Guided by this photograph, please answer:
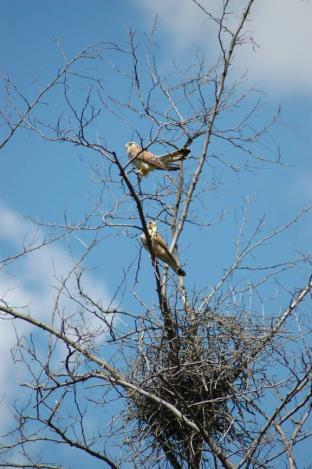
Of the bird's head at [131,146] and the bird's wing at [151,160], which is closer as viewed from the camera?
the bird's wing at [151,160]

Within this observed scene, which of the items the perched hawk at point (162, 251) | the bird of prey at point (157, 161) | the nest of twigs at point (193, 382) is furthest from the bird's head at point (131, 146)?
the nest of twigs at point (193, 382)

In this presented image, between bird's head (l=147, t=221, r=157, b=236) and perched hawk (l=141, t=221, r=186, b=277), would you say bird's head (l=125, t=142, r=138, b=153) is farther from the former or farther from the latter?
perched hawk (l=141, t=221, r=186, b=277)

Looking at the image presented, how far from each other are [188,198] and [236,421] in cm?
270

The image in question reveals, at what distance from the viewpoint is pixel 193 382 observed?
8328 millimetres

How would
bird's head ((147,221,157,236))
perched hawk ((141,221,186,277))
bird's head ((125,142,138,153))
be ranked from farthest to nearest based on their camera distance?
bird's head ((125,142,138,153))
bird's head ((147,221,157,236))
perched hawk ((141,221,186,277))

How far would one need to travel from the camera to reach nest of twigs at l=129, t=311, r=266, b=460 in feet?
26.9

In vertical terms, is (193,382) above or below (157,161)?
below

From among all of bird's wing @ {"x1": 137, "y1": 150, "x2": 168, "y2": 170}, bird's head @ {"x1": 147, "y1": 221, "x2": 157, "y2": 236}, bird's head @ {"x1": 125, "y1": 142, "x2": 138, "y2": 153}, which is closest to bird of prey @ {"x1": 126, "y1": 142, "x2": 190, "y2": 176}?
bird's wing @ {"x1": 137, "y1": 150, "x2": 168, "y2": 170}

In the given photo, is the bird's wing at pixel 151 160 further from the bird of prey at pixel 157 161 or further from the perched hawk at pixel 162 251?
the perched hawk at pixel 162 251

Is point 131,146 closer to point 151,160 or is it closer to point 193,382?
point 151,160

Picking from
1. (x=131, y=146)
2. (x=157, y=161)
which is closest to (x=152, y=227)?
(x=157, y=161)

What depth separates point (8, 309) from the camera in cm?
806

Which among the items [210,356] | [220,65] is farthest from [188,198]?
[210,356]

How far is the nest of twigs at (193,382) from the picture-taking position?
26.9 ft
